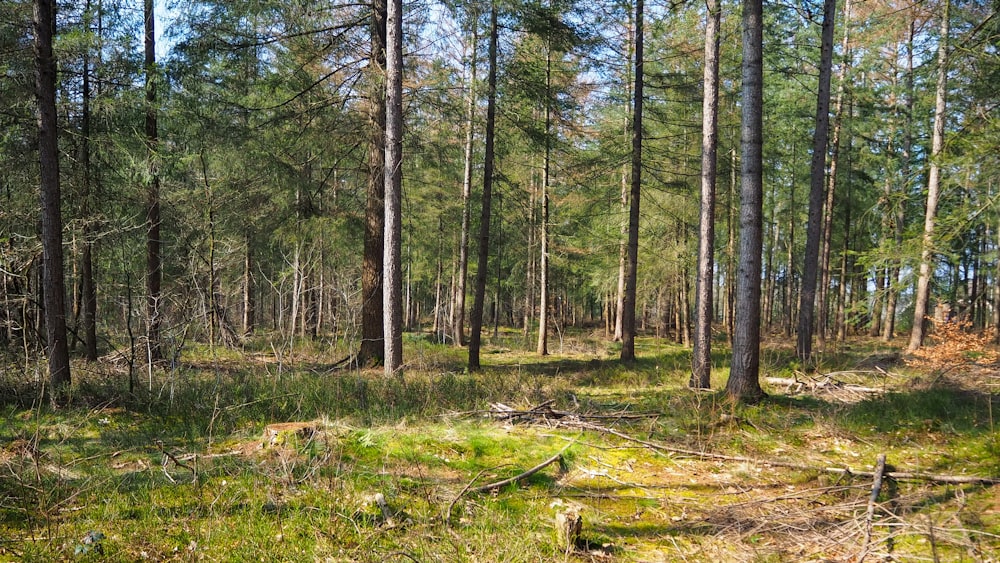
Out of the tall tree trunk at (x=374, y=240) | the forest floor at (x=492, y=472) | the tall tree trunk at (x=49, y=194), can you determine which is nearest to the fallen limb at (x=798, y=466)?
the forest floor at (x=492, y=472)

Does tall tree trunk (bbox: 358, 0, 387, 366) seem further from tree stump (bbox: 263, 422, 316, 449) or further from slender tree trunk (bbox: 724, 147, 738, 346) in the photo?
slender tree trunk (bbox: 724, 147, 738, 346)

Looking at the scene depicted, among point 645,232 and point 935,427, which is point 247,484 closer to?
point 935,427

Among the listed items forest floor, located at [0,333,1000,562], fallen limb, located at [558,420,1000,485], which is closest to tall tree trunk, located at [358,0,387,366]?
forest floor, located at [0,333,1000,562]

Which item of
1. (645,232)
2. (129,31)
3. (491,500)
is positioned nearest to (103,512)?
(491,500)

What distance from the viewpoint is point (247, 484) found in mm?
4473

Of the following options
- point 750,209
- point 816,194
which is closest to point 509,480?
point 750,209

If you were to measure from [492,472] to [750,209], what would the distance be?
531cm

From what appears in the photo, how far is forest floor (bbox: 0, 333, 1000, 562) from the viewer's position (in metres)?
3.60

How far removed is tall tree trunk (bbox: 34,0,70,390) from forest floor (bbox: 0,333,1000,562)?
93 cm

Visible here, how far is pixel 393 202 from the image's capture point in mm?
9469

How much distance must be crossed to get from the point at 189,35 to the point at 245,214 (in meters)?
6.40

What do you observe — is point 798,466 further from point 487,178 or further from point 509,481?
point 487,178

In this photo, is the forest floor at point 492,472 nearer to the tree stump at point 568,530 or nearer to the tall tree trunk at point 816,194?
the tree stump at point 568,530

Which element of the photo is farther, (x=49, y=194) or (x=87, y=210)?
(x=87, y=210)
